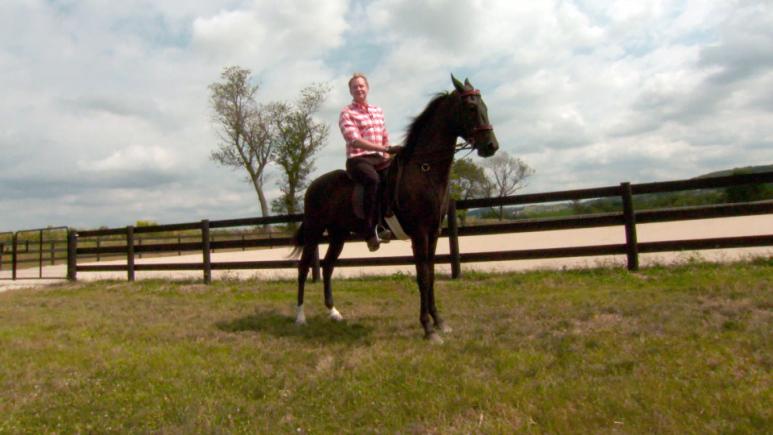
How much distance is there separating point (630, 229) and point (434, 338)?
482 cm

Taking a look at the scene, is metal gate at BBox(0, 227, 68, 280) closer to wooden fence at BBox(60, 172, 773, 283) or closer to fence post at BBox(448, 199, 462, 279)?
wooden fence at BBox(60, 172, 773, 283)

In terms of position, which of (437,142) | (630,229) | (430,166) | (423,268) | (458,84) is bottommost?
(423,268)

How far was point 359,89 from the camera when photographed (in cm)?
531

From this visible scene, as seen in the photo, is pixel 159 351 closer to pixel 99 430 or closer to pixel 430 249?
pixel 99 430

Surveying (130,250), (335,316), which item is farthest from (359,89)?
(130,250)

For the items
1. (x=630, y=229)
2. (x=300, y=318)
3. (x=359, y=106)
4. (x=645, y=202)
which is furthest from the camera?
(x=645, y=202)

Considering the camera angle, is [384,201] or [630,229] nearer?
[384,201]

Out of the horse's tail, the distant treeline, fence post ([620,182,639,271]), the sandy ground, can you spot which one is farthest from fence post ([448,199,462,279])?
the horse's tail

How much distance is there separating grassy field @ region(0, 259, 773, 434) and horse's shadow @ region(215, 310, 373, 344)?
0.11 feet

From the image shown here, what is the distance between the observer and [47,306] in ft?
26.9

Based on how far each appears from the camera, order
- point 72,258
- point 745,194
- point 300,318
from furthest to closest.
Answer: point 745,194, point 72,258, point 300,318

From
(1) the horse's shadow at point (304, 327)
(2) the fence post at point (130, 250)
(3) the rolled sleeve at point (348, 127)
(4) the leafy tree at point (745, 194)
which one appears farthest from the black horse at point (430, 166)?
(4) the leafy tree at point (745, 194)

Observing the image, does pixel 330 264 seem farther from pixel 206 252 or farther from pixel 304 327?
pixel 206 252

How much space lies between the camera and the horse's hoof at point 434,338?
4.37 m
